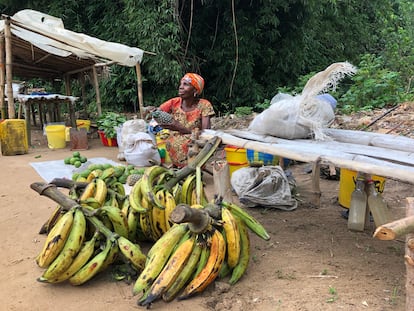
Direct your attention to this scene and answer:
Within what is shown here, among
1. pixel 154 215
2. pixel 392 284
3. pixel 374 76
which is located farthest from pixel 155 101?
pixel 392 284

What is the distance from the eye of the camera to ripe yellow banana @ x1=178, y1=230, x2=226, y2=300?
2178 mm

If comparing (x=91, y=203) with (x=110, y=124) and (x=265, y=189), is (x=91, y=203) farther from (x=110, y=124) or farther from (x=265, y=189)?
(x=110, y=124)

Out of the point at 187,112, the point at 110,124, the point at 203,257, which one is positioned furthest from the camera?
the point at 110,124

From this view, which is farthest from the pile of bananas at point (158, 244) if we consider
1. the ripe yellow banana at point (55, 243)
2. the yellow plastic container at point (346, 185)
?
the yellow plastic container at point (346, 185)

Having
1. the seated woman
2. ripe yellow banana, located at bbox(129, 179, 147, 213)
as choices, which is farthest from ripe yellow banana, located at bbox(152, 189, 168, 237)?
the seated woman

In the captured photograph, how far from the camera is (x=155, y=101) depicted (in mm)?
10664

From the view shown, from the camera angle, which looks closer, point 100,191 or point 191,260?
point 191,260

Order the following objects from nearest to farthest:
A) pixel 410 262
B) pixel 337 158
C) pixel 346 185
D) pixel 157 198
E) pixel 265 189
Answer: pixel 410 262 < pixel 337 158 < pixel 157 198 < pixel 346 185 < pixel 265 189

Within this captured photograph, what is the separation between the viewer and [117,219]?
8.35ft

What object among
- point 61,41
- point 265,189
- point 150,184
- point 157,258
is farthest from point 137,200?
point 61,41

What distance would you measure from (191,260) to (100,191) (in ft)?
3.19

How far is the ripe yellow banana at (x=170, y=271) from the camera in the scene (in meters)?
2.10

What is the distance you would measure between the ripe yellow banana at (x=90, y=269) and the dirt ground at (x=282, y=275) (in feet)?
0.28

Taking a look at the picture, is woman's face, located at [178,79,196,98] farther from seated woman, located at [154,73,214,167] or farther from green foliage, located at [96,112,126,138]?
green foliage, located at [96,112,126,138]
